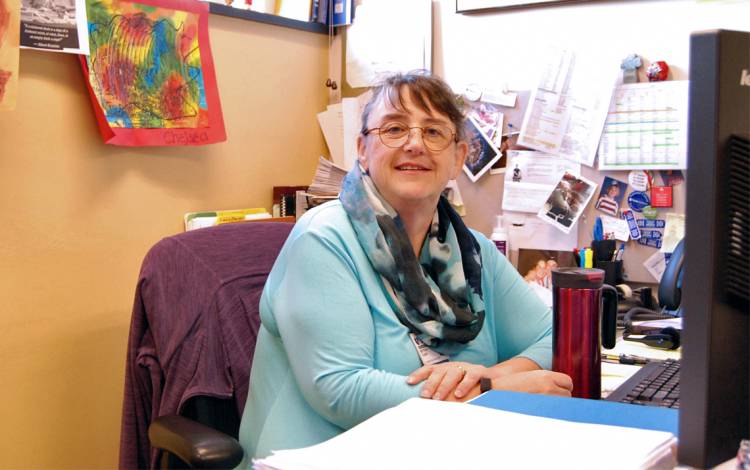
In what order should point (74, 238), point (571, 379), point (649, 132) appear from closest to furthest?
point (571, 379), point (74, 238), point (649, 132)

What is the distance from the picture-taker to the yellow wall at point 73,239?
1716 millimetres

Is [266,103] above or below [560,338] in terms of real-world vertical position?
above

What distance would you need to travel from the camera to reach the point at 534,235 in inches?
84.9

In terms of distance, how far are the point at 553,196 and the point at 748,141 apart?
4.76 feet

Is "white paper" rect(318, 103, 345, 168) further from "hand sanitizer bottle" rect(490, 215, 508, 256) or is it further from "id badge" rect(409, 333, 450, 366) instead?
"id badge" rect(409, 333, 450, 366)

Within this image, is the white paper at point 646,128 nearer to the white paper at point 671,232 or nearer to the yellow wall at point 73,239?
the white paper at point 671,232

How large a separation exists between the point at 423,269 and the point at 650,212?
75 centimetres

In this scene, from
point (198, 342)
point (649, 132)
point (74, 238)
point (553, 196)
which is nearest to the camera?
point (198, 342)

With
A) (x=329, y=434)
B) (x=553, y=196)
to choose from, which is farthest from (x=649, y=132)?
(x=329, y=434)

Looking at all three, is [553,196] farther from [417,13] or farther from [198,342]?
[198,342]

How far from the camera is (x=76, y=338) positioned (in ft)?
6.01

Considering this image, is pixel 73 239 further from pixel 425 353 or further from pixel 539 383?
pixel 539 383

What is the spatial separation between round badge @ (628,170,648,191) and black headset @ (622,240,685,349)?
0.18 metres

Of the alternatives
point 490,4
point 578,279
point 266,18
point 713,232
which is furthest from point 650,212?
point 713,232
